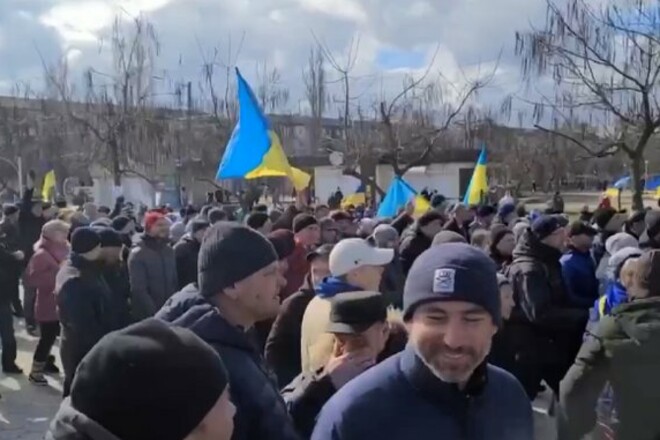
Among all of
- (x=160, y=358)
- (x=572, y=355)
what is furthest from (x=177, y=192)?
(x=160, y=358)

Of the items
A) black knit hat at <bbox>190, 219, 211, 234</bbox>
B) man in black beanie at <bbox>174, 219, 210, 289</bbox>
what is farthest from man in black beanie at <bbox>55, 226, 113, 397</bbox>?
black knit hat at <bbox>190, 219, 211, 234</bbox>

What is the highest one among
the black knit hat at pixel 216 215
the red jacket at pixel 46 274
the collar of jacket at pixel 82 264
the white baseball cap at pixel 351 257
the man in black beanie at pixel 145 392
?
the man in black beanie at pixel 145 392

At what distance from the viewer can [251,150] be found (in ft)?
33.2

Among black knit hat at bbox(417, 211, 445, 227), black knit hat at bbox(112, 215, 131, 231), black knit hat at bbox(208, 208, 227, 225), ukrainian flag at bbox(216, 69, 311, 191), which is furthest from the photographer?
ukrainian flag at bbox(216, 69, 311, 191)

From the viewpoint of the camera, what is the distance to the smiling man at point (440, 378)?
2.18m

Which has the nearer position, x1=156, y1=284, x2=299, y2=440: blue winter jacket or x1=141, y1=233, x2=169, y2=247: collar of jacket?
x1=156, y1=284, x2=299, y2=440: blue winter jacket

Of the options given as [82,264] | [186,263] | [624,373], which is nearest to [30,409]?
[82,264]

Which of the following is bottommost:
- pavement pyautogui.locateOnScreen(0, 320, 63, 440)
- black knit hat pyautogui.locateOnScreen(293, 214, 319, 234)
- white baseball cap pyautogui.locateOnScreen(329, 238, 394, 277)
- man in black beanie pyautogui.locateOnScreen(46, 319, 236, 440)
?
pavement pyautogui.locateOnScreen(0, 320, 63, 440)

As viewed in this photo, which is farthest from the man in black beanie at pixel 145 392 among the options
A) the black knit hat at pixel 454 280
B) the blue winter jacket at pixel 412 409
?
the black knit hat at pixel 454 280

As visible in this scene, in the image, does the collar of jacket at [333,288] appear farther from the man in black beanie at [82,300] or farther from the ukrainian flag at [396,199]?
the ukrainian flag at [396,199]

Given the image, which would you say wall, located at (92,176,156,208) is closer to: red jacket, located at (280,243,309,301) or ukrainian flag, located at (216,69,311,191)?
ukrainian flag, located at (216,69,311,191)

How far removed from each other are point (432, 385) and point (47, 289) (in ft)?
22.6

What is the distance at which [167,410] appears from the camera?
145 centimetres

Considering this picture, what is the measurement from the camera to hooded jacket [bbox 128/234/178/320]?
23.6 ft
